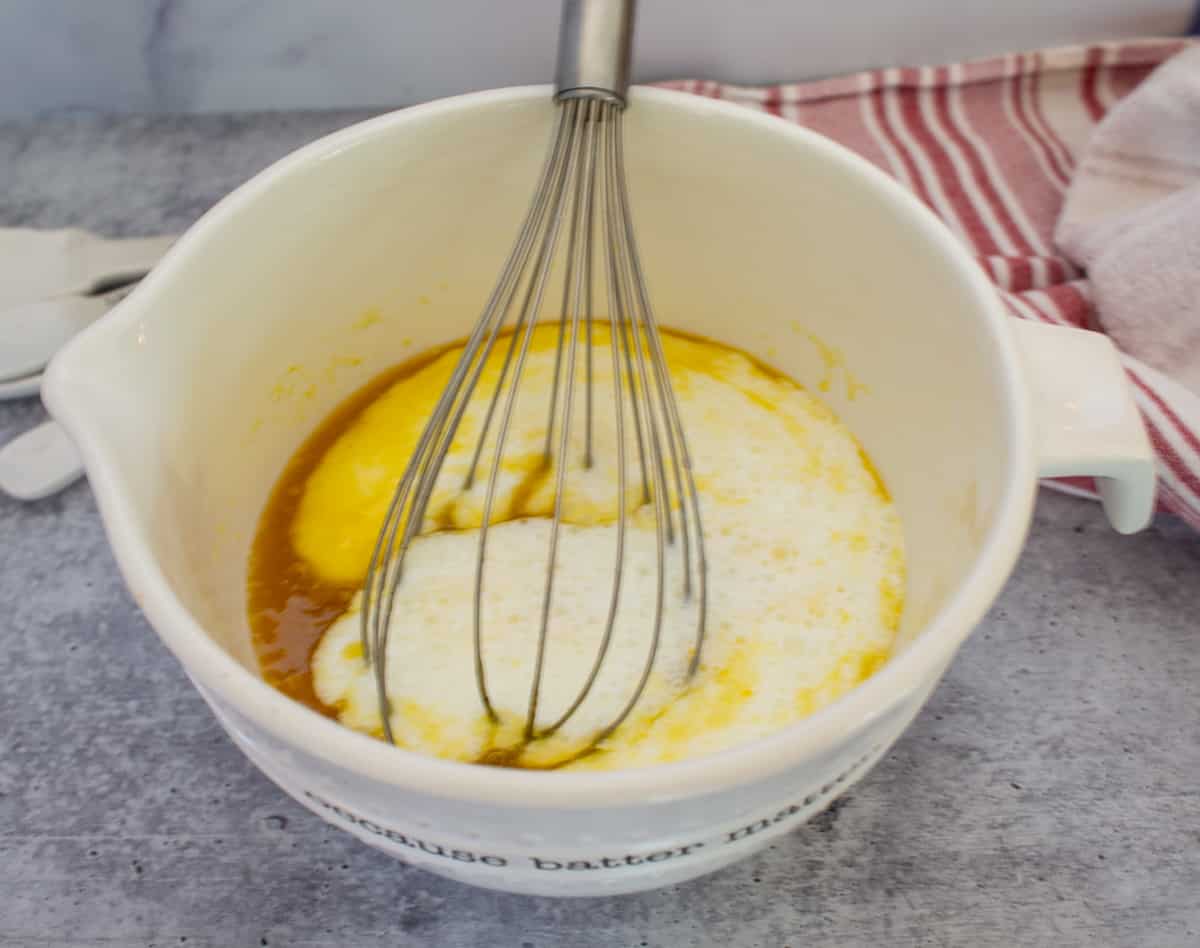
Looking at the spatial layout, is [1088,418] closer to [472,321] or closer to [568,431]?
[568,431]

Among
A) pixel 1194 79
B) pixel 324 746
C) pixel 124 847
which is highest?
pixel 1194 79

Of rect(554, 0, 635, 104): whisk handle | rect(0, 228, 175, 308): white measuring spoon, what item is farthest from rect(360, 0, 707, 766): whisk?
rect(0, 228, 175, 308): white measuring spoon

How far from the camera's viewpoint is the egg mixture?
1.39 feet

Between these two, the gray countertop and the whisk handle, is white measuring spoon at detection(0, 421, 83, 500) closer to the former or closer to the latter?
the gray countertop

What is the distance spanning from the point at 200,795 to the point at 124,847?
0.03m

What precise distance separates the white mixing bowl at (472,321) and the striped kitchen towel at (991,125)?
0.18 meters

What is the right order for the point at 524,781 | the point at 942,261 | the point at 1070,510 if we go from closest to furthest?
the point at 524,781, the point at 942,261, the point at 1070,510

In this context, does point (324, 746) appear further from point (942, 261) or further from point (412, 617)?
point (942, 261)

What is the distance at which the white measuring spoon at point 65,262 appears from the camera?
60 centimetres

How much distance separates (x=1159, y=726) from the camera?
1.51 feet

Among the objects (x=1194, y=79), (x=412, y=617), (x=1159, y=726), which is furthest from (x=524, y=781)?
(x=1194, y=79)

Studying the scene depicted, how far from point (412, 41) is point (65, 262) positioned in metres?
0.25

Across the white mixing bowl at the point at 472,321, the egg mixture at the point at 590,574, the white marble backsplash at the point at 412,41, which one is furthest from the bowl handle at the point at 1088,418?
the white marble backsplash at the point at 412,41

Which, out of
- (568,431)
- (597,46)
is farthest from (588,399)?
(597,46)
